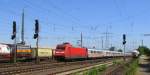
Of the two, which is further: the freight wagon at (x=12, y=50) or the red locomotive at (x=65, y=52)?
the red locomotive at (x=65, y=52)

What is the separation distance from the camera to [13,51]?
5378 cm

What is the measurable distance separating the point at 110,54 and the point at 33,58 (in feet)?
158

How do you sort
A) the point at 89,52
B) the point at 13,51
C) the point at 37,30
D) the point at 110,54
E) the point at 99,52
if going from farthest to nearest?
the point at 110,54 < the point at 99,52 < the point at 89,52 < the point at 13,51 < the point at 37,30

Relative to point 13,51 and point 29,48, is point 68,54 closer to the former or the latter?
point 29,48

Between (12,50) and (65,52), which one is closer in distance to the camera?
(12,50)

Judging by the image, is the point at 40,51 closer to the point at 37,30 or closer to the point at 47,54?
the point at 47,54

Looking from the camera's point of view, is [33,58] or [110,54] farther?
[110,54]

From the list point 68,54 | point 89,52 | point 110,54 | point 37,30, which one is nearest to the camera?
point 37,30

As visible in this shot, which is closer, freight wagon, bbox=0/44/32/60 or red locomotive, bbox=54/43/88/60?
freight wagon, bbox=0/44/32/60

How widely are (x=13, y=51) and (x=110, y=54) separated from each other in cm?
5723

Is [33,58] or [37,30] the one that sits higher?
[37,30]

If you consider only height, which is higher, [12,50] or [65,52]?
[12,50]

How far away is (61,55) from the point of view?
63.6m

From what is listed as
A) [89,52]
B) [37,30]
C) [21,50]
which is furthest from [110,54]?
[37,30]
